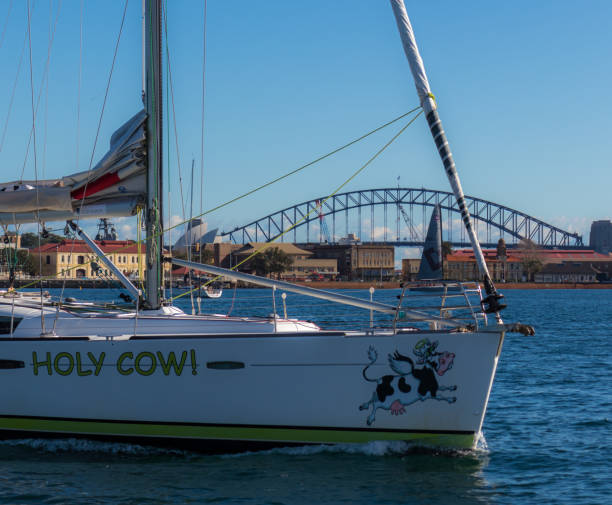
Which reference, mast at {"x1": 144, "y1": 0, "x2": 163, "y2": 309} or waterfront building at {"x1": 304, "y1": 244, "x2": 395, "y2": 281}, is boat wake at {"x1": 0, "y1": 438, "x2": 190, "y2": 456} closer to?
mast at {"x1": 144, "y1": 0, "x2": 163, "y2": 309}

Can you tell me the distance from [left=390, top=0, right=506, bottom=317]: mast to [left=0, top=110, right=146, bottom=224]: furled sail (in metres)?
4.39

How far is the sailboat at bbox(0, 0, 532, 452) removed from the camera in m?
11.1

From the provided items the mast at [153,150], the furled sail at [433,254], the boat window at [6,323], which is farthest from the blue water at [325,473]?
the furled sail at [433,254]

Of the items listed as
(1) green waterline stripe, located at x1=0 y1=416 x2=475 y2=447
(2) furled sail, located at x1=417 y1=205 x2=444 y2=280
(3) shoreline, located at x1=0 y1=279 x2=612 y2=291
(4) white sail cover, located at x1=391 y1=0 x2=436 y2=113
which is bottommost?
(3) shoreline, located at x1=0 y1=279 x2=612 y2=291

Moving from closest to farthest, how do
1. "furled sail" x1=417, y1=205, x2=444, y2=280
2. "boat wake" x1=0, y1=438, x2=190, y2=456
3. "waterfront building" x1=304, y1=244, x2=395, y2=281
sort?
"boat wake" x1=0, y1=438, x2=190, y2=456 → "furled sail" x1=417, y1=205, x2=444, y2=280 → "waterfront building" x1=304, y1=244, x2=395, y2=281

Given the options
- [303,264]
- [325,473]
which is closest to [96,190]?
[325,473]

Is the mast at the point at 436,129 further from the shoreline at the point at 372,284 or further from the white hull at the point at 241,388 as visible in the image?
the shoreline at the point at 372,284

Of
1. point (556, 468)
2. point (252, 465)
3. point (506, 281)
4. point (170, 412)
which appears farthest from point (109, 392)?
point (506, 281)

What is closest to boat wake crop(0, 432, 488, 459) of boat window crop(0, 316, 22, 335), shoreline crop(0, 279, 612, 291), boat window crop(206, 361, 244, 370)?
boat window crop(206, 361, 244, 370)

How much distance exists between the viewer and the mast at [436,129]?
1070 centimetres

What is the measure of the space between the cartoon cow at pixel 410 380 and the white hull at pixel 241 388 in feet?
0.09

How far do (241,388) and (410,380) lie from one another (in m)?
2.36

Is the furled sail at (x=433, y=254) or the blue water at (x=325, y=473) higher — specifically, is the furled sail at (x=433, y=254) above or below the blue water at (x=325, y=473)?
above

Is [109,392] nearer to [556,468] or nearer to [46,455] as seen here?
[46,455]
